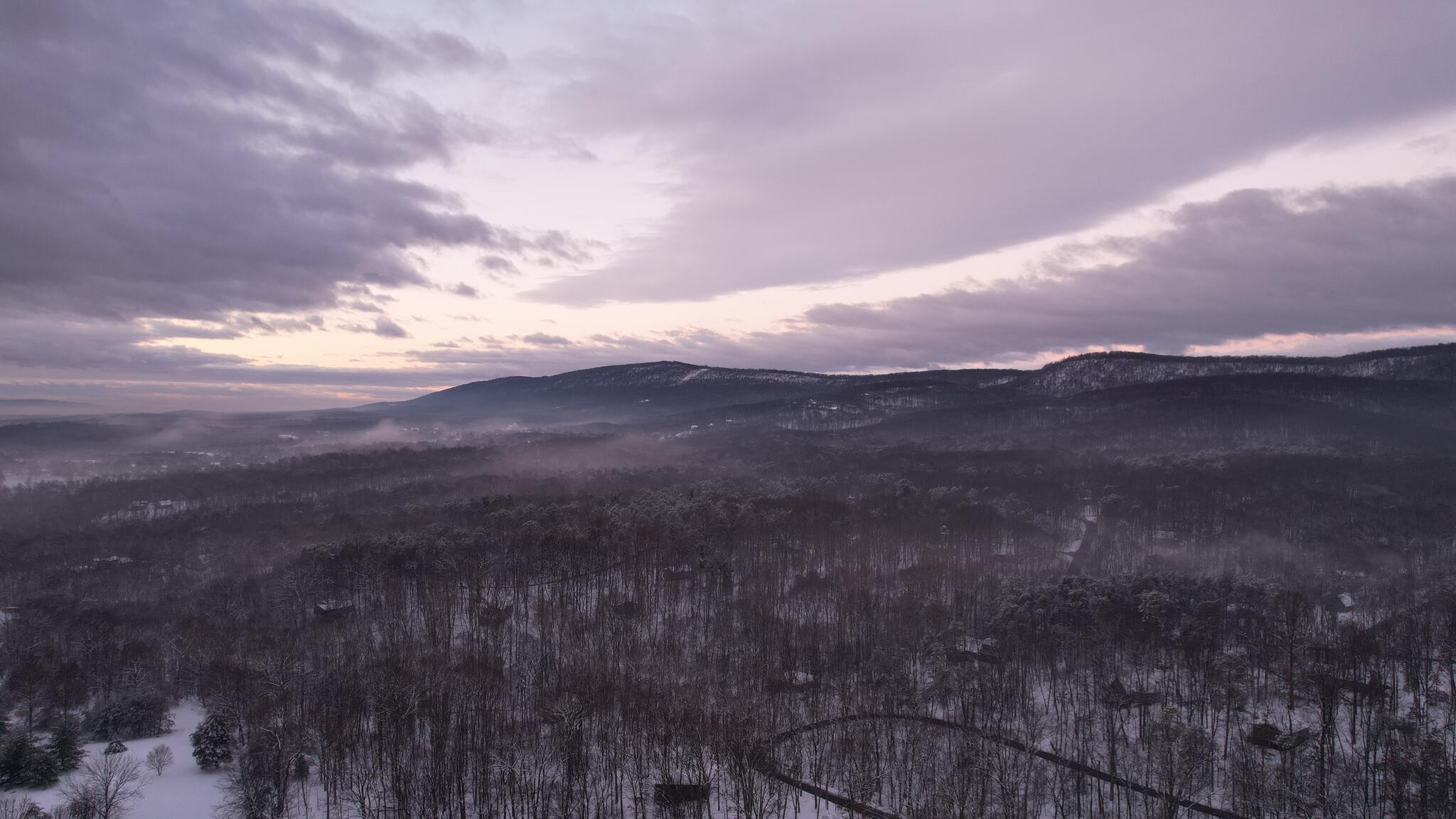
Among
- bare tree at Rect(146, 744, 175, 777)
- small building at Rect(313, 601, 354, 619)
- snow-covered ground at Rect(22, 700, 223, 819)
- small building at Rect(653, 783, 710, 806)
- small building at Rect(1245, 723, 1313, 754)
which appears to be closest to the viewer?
small building at Rect(653, 783, 710, 806)

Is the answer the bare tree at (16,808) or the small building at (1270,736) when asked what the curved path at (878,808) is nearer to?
the small building at (1270,736)

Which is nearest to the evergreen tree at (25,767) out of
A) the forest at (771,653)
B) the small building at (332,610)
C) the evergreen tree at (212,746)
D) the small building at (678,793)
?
the forest at (771,653)

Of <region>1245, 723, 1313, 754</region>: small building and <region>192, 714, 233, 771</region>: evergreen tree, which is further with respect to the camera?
<region>192, 714, 233, 771</region>: evergreen tree

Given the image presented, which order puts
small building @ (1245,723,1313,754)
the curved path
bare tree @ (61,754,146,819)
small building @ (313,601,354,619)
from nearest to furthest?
bare tree @ (61,754,146,819) → the curved path → small building @ (1245,723,1313,754) → small building @ (313,601,354,619)

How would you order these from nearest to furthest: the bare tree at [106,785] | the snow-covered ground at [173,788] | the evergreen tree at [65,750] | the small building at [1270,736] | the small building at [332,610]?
the bare tree at [106,785] < the snow-covered ground at [173,788] < the evergreen tree at [65,750] < the small building at [1270,736] < the small building at [332,610]

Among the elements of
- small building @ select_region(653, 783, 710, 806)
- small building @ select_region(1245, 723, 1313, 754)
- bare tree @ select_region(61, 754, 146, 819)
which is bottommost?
small building @ select_region(1245, 723, 1313, 754)

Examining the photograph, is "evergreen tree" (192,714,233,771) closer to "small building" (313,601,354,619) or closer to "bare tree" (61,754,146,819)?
"bare tree" (61,754,146,819)

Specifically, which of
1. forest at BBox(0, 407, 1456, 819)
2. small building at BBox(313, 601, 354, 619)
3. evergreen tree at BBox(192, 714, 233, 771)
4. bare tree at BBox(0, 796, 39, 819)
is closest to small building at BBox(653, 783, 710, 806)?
forest at BBox(0, 407, 1456, 819)
